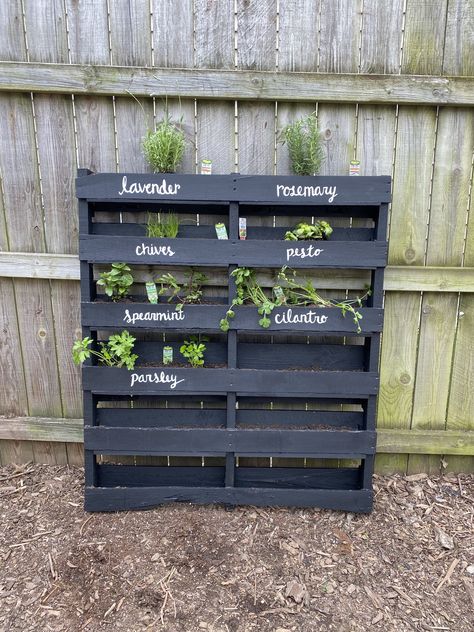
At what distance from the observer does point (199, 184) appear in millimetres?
2273

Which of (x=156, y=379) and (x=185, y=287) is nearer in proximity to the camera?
(x=156, y=379)

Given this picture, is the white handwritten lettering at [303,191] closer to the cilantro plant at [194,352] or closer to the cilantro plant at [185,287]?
the cilantro plant at [185,287]

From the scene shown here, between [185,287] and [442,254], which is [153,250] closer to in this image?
[185,287]

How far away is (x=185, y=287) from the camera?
2529mm

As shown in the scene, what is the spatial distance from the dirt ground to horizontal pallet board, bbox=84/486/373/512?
0.05 metres

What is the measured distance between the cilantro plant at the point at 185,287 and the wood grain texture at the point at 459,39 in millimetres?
1662

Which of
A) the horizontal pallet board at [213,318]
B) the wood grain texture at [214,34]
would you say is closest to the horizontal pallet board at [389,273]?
the horizontal pallet board at [213,318]

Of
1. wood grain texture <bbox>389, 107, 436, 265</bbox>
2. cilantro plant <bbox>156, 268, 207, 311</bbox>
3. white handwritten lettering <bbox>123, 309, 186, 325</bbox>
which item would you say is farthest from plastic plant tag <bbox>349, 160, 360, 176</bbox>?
white handwritten lettering <bbox>123, 309, 186, 325</bbox>

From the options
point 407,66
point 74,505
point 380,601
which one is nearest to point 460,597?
point 380,601

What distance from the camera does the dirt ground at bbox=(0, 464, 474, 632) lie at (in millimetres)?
1960

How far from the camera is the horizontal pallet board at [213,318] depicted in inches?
93.2

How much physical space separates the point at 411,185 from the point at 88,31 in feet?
6.07

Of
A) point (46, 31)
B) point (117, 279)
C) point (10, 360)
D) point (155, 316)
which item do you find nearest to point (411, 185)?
point (155, 316)

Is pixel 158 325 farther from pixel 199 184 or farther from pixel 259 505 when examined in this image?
pixel 259 505
